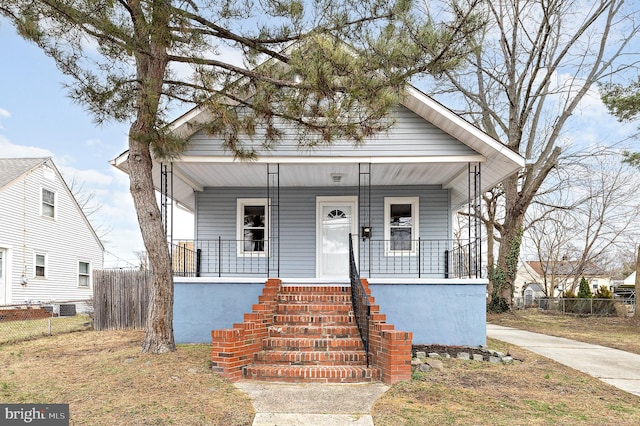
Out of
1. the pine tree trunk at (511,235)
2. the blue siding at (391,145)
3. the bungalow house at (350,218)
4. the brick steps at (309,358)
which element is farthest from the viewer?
the pine tree trunk at (511,235)

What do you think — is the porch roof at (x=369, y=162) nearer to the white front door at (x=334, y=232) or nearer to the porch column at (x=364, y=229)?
the porch column at (x=364, y=229)

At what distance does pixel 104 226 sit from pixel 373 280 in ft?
91.0

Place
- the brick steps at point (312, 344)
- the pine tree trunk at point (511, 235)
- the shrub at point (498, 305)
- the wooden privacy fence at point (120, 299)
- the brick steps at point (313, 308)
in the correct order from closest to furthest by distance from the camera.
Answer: the brick steps at point (312, 344) → the brick steps at point (313, 308) → the wooden privacy fence at point (120, 299) → the pine tree trunk at point (511, 235) → the shrub at point (498, 305)

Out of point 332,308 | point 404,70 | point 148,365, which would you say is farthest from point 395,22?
point 148,365

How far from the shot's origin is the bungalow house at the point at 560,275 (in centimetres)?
3139

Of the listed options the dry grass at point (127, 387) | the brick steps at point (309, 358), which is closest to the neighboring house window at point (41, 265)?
the dry grass at point (127, 387)

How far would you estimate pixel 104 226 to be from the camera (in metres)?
33.0

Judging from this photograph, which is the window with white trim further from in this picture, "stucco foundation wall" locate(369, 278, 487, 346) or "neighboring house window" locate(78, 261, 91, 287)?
"stucco foundation wall" locate(369, 278, 487, 346)

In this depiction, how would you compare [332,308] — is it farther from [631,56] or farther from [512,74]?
[631,56]

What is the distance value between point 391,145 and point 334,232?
3.05 metres

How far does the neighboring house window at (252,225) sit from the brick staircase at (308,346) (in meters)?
3.57

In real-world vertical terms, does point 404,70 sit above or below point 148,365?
above

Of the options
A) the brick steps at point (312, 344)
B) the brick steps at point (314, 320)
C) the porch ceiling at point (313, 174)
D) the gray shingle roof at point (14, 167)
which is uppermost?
the gray shingle roof at point (14, 167)

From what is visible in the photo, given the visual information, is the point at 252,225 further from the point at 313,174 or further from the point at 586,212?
the point at 586,212
